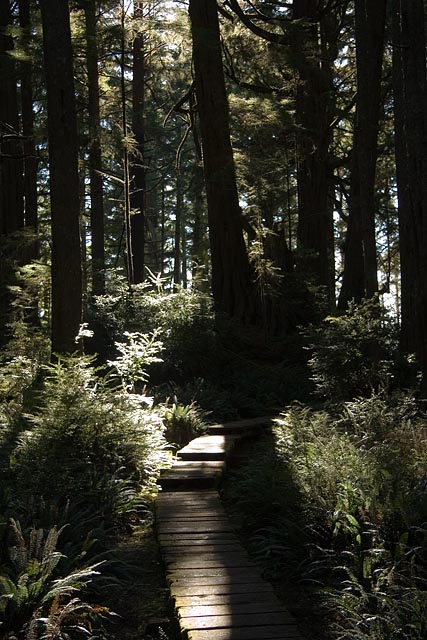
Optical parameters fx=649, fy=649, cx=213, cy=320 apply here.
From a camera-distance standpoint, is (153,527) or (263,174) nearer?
(153,527)

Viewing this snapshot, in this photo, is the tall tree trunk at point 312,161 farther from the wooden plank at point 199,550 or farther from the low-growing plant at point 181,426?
the wooden plank at point 199,550

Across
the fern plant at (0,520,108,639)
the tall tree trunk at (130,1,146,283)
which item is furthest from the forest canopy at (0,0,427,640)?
the tall tree trunk at (130,1,146,283)

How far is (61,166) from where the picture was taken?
992 centimetres

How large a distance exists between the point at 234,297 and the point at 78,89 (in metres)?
7.80

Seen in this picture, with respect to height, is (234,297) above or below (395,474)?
above

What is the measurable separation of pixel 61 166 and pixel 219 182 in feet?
19.6

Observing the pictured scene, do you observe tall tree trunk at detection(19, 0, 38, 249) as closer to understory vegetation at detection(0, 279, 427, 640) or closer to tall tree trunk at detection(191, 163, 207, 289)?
tall tree trunk at detection(191, 163, 207, 289)

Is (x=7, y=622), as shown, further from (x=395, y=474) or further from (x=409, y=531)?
(x=395, y=474)

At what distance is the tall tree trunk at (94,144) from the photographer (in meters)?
13.6

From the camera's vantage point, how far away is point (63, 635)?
336 cm

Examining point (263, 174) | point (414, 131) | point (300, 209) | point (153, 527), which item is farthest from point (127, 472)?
point (300, 209)

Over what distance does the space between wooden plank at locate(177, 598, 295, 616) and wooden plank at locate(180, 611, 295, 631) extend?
1.0 inches

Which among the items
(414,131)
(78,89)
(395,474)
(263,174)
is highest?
(78,89)

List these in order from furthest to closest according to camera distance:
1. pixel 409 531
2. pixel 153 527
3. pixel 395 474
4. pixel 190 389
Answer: pixel 190 389
pixel 153 527
pixel 395 474
pixel 409 531
